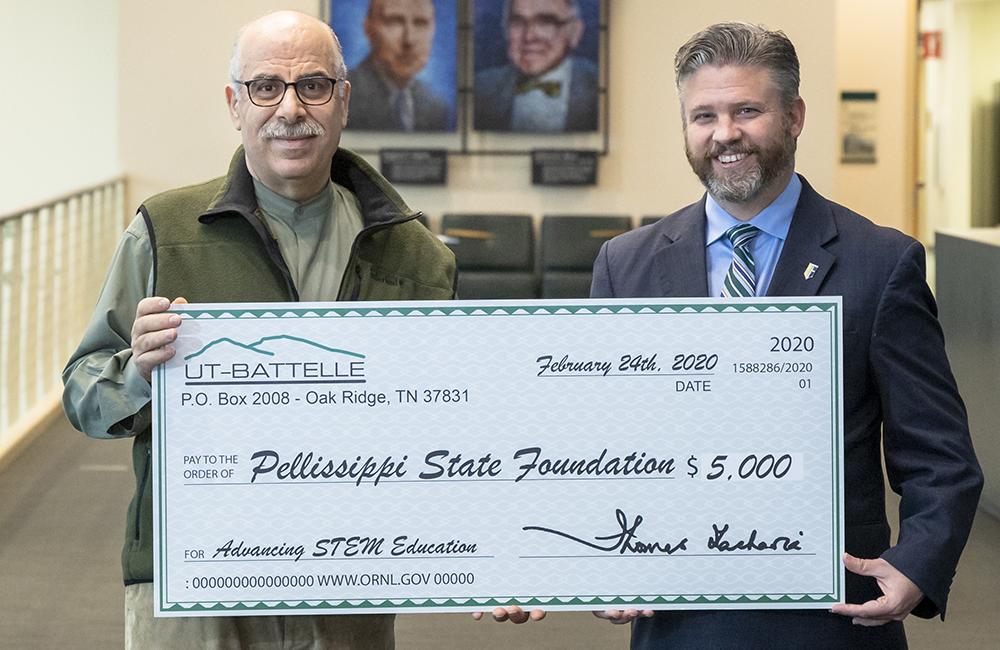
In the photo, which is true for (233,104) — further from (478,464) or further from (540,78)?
(540,78)

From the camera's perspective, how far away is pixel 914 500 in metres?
1.81

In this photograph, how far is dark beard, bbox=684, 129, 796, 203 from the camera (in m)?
1.82

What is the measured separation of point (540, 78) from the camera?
9352mm

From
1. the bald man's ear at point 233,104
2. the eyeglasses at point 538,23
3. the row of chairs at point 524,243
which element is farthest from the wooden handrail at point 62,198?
the bald man's ear at point 233,104

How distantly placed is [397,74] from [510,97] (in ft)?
2.64

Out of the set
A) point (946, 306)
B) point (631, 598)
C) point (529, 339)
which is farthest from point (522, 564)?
point (946, 306)

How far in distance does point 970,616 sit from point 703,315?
10.4 feet

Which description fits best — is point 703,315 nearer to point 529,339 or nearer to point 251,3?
point 529,339

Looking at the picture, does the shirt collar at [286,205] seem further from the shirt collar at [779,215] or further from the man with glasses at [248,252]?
the shirt collar at [779,215]

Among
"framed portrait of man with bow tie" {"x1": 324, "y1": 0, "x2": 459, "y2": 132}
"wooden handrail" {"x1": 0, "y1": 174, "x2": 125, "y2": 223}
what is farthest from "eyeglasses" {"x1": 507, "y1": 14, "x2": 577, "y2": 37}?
"wooden handrail" {"x1": 0, "y1": 174, "x2": 125, "y2": 223}

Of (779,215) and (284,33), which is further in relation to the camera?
(284,33)

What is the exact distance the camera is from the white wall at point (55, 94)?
12.1m

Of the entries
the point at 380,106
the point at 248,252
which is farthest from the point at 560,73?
the point at 248,252

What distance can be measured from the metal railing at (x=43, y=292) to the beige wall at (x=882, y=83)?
6.22 meters
